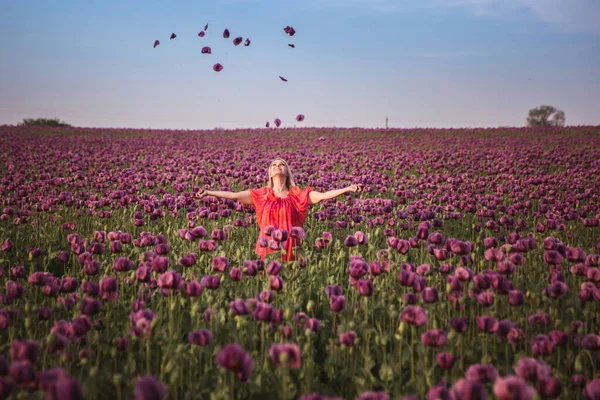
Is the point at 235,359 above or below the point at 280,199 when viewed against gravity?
below

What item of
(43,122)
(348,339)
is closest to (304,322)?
(348,339)

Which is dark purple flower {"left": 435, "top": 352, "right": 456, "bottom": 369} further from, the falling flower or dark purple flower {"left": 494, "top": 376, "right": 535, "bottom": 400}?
the falling flower

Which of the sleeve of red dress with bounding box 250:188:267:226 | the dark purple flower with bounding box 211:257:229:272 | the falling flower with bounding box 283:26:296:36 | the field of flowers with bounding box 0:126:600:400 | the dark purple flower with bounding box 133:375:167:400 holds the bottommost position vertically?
the field of flowers with bounding box 0:126:600:400

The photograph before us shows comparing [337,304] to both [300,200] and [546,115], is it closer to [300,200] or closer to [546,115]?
[300,200]

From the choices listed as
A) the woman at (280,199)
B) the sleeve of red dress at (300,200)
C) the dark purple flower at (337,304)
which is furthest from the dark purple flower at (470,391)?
the sleeve of red dress at (300,200)

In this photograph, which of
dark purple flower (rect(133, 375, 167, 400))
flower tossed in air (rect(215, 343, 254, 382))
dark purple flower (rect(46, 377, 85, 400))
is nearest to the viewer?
dark purple flower (rect(46, 377, 85, 400))

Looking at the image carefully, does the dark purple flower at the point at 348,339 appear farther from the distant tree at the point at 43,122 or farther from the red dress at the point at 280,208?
the distant tree at the point at 43,122

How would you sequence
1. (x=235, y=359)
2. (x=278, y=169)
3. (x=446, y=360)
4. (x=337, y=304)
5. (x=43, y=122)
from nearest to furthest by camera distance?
(x=235, y=359), (x=446, y=360), (x=337, y=304), (x=278, y=169), (x=43, y=122)

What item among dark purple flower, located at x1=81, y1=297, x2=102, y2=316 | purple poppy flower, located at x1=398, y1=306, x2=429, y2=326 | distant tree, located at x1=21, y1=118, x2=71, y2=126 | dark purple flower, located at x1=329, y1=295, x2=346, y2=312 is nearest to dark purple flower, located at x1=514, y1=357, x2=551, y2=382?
purple poppy flower, located at x1=398, y1=306, x2=429, y2=326

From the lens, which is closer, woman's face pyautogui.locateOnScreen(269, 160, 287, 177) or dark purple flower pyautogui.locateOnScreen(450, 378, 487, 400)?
A: dark purple flower pyautogui.locateOnScreen(450, 378, 487, 400)

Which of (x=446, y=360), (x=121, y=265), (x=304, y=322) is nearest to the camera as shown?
(x=446, y=360)

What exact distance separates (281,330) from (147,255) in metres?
→ 1.52

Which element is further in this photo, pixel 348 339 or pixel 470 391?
pixel 348 339

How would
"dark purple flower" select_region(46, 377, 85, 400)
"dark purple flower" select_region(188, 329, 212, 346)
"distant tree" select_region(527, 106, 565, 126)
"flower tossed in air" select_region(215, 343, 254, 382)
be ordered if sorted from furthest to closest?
"distant tree" select_region(527, 106, 565, 126) → "dark purple flower" select_region(188, 329, 212, 346) → "flower tossed in air" select_region(215, 343, 254, 382) → "dark purple flower" select_region(46, 377, 85, 400)
